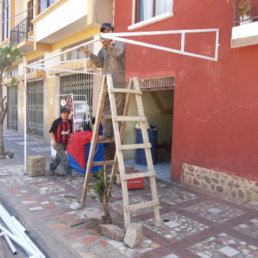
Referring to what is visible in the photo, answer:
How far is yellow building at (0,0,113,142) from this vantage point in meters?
8.38

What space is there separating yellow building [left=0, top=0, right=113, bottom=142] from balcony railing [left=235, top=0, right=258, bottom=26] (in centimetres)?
340

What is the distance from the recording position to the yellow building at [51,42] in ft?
27.5

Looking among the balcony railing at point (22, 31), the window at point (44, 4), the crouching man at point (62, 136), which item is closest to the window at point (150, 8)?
the crouching man at point (62, 136)

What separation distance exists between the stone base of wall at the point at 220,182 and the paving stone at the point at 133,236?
237 cm

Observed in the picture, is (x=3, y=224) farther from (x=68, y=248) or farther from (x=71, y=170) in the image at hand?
(x=71, y=170)

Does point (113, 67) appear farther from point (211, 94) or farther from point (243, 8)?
point (243, 8)

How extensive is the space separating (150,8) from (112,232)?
18.3 feet

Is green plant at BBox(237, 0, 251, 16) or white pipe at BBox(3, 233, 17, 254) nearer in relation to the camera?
white pipe at BBox(3, 233, 17, 254)

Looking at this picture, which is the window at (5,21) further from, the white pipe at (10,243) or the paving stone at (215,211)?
the paving stone at (215,211)

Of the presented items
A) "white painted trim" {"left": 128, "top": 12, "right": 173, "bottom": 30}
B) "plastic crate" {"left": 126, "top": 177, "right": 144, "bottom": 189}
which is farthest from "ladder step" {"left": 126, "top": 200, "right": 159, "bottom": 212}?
"white painted trim" {"left": 128, "top": 12, "right": 173, "bottom": 30}

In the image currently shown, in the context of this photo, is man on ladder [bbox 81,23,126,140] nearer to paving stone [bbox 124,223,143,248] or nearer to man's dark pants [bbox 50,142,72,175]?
man's dark pants [bbox 50,142,72,175]

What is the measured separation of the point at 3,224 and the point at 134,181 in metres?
2.50

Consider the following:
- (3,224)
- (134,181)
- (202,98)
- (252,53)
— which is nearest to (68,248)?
(3,224)

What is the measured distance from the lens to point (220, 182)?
5250mm
